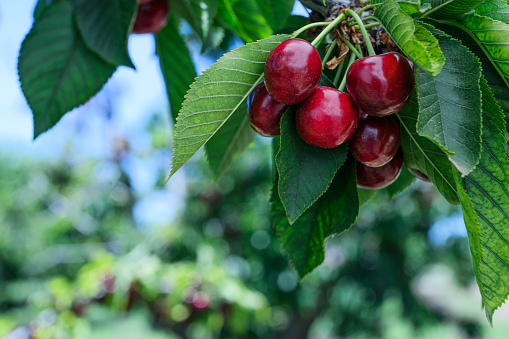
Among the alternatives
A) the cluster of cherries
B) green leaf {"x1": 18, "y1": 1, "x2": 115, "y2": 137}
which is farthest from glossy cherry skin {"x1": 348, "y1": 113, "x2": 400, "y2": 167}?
green leaf {"x1": 18, "y1": 1, "x2": 115, "y2": 137}

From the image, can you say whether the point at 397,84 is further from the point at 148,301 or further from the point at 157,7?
the point at 148,301

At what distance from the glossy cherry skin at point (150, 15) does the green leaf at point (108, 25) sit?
0.09 m

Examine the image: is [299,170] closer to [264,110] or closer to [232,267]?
[264,110]

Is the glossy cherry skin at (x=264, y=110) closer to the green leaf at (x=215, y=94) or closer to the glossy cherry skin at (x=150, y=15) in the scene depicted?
the green leaf at (x=215, y=94)

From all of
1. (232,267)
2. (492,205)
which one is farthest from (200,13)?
(232,267)

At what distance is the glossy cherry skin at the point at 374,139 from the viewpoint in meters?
0.45

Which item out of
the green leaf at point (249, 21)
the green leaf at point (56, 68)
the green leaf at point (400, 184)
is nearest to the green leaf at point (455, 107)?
the green leaf at point (400, 184)

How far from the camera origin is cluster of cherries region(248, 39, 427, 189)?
417 millimetres

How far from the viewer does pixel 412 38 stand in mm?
365

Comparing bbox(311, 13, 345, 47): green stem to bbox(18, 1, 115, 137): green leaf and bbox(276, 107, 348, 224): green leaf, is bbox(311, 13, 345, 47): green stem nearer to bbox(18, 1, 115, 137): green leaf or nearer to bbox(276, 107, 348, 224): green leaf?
bbox(276, 107, 348, 224): green leaf

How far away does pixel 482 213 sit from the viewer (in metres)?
0.40

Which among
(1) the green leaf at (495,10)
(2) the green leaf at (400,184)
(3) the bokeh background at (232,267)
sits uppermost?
(1) the green leaf at (495,10)

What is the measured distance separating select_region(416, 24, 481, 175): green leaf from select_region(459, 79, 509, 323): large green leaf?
0.10 ft

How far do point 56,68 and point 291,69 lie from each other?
0.52 meters
